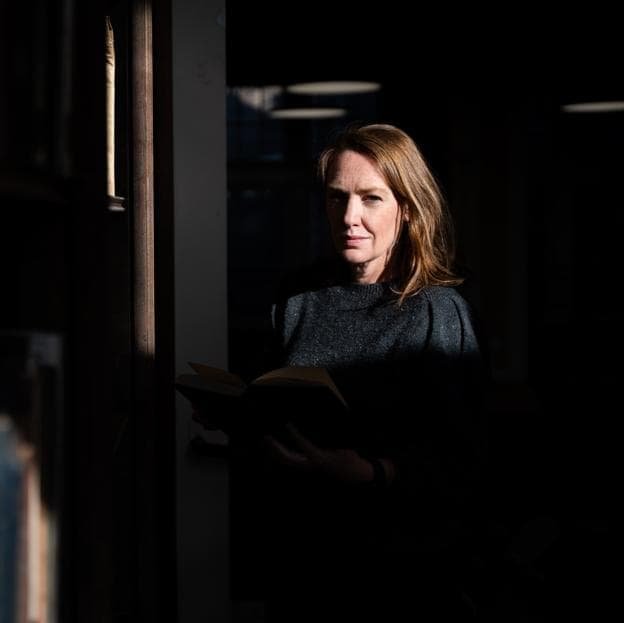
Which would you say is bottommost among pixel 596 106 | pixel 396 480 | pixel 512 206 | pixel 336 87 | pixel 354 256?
pixel 396 480

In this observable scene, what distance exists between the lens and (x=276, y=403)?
152 centimetres

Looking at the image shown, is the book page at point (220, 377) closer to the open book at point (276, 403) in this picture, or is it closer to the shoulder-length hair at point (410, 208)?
the open book at point (276, 403)

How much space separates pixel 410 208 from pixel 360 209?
0.09 metres

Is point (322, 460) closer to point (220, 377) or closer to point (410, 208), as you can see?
point (220, 377)

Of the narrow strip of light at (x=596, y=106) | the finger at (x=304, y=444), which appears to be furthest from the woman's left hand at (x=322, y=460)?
the narrow strip of light at (x=596, y=106)

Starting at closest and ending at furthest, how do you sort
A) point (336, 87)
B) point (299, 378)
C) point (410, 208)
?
point (299, 378) → point (410, 208) → point (336, 87)

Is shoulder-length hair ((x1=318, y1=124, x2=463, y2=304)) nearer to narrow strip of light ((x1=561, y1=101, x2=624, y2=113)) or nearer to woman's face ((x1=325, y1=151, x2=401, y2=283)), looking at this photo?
woman's face ((x1=325, y1=151, x2=401, y2=283))

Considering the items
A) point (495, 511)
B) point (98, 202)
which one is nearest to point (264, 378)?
point (98, 202)

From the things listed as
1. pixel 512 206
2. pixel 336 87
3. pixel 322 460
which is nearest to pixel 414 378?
pixel 322 460

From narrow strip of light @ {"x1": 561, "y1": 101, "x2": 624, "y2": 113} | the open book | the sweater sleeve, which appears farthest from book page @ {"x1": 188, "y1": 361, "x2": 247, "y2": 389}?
narrow strip of light @ {"x1": 561, "y1": 101, "x2": 624, "y2": 113}

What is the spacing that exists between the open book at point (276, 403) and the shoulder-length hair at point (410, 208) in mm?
266

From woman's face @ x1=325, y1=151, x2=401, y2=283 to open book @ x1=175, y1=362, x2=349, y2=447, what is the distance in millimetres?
302

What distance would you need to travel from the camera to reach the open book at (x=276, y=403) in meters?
1.47

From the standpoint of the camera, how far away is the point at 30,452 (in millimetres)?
959
